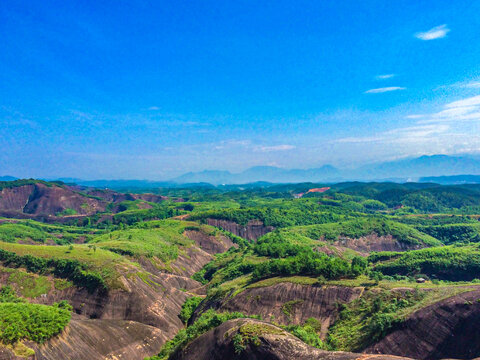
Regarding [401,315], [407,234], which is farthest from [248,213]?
[401,315]

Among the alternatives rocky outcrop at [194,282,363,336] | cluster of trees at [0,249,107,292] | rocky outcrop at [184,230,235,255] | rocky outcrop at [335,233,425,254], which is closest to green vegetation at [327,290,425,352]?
rocky outcrop at [194,282,363,336]

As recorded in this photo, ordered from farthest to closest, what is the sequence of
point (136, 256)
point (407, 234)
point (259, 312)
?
point (407, 234), point (136, 256), point (259, 312)

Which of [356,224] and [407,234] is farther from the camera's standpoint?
[356,224]

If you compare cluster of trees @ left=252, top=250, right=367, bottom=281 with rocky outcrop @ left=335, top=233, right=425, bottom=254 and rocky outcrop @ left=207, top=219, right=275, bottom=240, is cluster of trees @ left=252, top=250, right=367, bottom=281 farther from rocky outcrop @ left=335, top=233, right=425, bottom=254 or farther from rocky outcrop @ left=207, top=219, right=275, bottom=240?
rocky outcrop @ left=207, top=219, right=275, bottom=240

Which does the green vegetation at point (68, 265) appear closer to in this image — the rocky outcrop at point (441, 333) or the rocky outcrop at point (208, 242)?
the rocky outcrop at point (441, 333)

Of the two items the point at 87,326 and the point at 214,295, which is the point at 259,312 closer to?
the point at 214,295

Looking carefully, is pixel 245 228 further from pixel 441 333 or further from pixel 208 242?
pixel 441 333

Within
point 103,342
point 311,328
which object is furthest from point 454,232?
point 103,342

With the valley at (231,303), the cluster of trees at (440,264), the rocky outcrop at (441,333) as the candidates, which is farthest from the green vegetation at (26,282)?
the cluster of trees at (440,264)

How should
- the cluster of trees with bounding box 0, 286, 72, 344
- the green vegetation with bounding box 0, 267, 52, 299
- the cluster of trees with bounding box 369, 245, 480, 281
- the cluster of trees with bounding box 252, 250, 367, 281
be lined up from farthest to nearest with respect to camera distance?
the cluster of trees with bounding box 369, 245, 480, 281
the green vegetation with bounding box 0, 267, 52, 299
the cluster of trees with bounding box 252, 250, 367, 281
the cluster of trees with bounding box 0, 286, 72, 344
